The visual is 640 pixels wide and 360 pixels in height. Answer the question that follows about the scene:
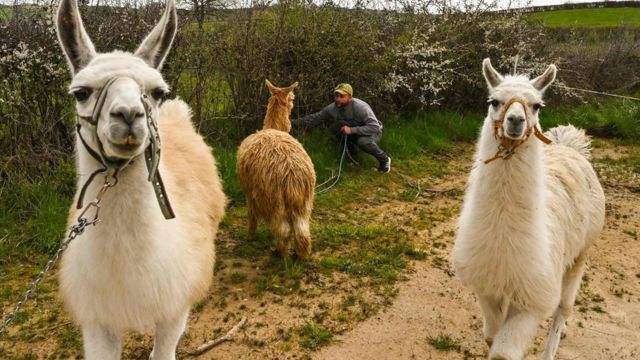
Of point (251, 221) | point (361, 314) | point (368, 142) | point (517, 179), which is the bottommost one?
point (361, 314)

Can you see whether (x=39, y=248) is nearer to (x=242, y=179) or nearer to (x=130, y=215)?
(x=242, y=179)

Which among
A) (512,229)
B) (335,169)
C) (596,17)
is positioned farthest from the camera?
(596,17)

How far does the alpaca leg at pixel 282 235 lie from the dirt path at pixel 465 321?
1054 mm

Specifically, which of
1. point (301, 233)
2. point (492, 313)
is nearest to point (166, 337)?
point (492, 313)

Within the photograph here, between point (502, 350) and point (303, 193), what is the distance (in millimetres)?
2194

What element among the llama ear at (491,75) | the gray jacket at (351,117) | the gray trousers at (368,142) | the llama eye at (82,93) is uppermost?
the llama ear at (491,75)

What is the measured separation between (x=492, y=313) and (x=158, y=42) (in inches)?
95.2

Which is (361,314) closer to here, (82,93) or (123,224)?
(123,224)

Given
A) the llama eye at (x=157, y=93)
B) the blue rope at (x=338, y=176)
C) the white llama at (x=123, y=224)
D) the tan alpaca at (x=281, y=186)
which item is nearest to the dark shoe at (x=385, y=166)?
the blue rope at (x=338, y=176)

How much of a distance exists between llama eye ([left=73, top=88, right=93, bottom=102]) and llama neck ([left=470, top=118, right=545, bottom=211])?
214 centimetres

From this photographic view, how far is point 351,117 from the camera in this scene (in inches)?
281

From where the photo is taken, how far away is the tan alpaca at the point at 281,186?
437 cm

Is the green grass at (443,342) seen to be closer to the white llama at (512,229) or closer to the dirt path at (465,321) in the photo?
the dirt path at (465,321)

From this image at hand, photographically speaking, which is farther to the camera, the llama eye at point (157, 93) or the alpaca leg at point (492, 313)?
the alpaca leg at point (492, 313)
